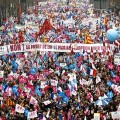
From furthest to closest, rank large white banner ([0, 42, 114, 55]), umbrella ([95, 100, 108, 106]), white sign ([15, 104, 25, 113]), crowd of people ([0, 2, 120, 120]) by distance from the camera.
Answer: large white banner ([0, 42, 114, 55]) < umbrella ([95, 100, 108, 106]) < crowd of people ([0, 2, 120, 120]) < white sign ([15, 104, 25, 113])

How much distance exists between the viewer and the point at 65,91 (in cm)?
2167

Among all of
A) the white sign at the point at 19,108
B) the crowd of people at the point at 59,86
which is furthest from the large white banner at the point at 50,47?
the white sign at the point at 19,108

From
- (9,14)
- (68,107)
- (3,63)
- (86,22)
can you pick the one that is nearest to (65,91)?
(68,107)

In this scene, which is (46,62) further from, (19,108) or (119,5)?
(119,5)

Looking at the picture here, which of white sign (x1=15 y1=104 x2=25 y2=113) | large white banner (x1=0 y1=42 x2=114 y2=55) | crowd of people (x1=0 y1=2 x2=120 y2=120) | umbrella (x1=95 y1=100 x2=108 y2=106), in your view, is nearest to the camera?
white sign (x1=15 y1=104 x2=25 y2=113)

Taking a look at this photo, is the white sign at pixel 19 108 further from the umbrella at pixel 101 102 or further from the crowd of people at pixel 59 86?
the umbrella at pixel 101 102

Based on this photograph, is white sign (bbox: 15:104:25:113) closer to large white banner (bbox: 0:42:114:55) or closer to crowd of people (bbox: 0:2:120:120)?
crowd of people (bbox: 0:2:120:120)

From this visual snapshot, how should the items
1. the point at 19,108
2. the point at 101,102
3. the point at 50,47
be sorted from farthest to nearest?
the point at 50,47 → the point at 101,102 → the point at 19,108

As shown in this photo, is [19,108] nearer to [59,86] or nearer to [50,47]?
[59,86]

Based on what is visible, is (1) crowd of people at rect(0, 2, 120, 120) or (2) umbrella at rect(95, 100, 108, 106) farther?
(2) umbrella at rect(95, 100, 108, 106)

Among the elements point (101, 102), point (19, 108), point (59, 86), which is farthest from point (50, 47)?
point (19, 108)

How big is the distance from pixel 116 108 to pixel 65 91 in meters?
2.51

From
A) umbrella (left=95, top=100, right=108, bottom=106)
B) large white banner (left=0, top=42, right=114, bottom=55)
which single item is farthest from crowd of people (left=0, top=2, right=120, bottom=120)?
large white banner (left=0, top=42, right=114, bottom=55)

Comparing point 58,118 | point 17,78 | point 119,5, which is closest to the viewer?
point 58,118
